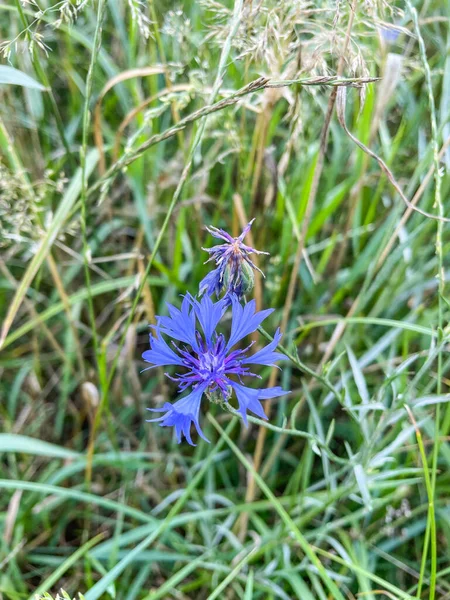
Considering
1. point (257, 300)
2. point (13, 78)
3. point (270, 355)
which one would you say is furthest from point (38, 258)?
point (270, 355)

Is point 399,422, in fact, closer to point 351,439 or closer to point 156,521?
point 351,439

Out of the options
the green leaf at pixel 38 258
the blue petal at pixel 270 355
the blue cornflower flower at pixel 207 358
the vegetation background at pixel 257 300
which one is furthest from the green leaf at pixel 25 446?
the blue petal at pixel 270 355

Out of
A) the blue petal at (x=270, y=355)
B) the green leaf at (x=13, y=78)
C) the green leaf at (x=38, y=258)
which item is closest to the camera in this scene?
the blue petal at (x=270, y=355)

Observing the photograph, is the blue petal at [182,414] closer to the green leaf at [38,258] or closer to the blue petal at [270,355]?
the blue petal at [270,355]

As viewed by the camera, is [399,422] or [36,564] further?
[36,564]

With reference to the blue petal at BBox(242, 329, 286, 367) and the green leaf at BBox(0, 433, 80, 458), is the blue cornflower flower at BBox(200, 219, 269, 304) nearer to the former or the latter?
the blue petal at BBox(242, 329, 286, 367)

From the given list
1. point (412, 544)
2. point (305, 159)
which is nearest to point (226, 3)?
point (305, 159)
